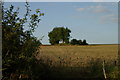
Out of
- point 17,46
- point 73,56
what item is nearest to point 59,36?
point 73,56

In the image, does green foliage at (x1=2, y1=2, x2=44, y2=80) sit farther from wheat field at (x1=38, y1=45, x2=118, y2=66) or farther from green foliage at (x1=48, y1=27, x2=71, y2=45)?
green foliage at (x1=48, y1=27, x2=71, y2=45)

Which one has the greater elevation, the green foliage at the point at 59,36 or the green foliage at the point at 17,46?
the green foliage at the point at 59,36

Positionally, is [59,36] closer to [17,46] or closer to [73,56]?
[73,56]

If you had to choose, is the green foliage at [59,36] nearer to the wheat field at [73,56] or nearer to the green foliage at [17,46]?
the wheat field at [73,56]

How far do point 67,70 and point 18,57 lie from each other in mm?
4075

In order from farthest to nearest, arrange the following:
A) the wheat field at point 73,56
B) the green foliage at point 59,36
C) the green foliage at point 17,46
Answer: the green foliage at point 59,36 → the wheat field at point 73,56 → the green foliage at point 17,46

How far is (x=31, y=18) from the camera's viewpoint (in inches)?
387

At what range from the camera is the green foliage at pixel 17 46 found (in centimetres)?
930

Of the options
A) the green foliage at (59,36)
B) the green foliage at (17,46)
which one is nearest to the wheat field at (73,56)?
the green foliage at (17,46)

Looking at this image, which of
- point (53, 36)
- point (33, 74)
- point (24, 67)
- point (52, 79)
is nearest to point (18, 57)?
point (24, 67)

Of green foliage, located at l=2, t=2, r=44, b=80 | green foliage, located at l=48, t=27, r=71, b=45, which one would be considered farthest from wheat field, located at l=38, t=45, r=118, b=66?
green foliage, located at l=48, t=27, r=71, b=45

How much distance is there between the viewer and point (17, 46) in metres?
9.61

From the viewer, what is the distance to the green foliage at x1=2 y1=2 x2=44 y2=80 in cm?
930

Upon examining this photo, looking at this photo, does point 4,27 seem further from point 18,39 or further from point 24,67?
point 24,67
